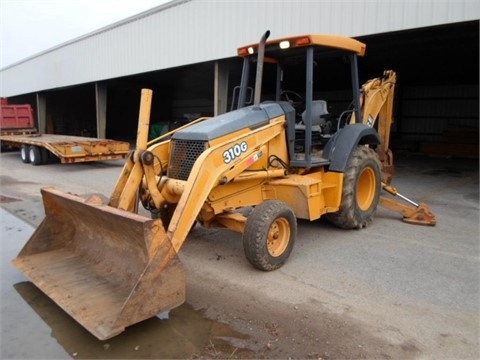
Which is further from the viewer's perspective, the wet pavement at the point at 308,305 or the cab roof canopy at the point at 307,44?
the cab roof canopy at the point at 307,44

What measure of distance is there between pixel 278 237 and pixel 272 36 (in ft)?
25.9

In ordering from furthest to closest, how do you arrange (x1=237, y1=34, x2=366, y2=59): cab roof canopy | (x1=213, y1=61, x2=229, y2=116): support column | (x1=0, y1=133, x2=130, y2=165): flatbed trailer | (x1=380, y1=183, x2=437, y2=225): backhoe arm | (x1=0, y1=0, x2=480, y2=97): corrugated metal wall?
(x1=213, y1=61, x2=229, y2=116): support column, (x1=0, y1=133, x2=130, y2=165): flatbed trailer, (x1=0, y1=0, x2=480, y2=97): corrugated metal wall, (x1=380, y1=183, x2=437, y2=225): backhoe arm, (x1=237, y1=34, x2=366, y2=59): cab roof canopy

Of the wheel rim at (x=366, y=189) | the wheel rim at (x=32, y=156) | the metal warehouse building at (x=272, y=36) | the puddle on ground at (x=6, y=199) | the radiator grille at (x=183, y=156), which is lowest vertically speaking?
the puddle on ground at (x=6, y=199)

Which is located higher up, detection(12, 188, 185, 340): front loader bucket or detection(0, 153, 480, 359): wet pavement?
detection(12, 188, 185, 340): front loader bucket

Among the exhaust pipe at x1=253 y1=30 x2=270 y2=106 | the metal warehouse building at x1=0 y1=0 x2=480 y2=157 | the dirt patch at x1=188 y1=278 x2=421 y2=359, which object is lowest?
the dirt patch at x1=188 y1=278 x2=421 y2=359

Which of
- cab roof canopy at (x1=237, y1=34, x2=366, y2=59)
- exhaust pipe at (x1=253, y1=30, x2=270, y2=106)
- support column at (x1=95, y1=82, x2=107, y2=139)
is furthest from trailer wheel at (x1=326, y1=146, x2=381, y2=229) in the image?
support column at (x1=95, y1=82, x2=107, y2=139)

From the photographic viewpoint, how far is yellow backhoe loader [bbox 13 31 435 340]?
11.1 ft

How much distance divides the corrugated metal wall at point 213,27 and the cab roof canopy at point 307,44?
10.8 ft

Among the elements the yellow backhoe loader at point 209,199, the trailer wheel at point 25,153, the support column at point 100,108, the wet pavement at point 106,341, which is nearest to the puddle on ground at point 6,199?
the yellow backhoe loader at point 209,199

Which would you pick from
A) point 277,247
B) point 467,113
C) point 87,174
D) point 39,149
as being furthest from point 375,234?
point 467,113

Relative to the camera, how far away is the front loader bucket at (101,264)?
3.19 m

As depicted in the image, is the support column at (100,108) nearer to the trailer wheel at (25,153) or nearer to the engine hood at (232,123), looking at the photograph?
the trailer wheel at (25,153)

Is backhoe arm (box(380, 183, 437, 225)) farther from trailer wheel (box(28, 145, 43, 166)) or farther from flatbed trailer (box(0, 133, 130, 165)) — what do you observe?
trailer wheel (box(28, 145, 43, 166))

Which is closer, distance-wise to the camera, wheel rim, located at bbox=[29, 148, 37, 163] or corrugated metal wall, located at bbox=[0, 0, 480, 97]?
corrugated metal wall, located at bbox=[0, 0, 480, 97]
